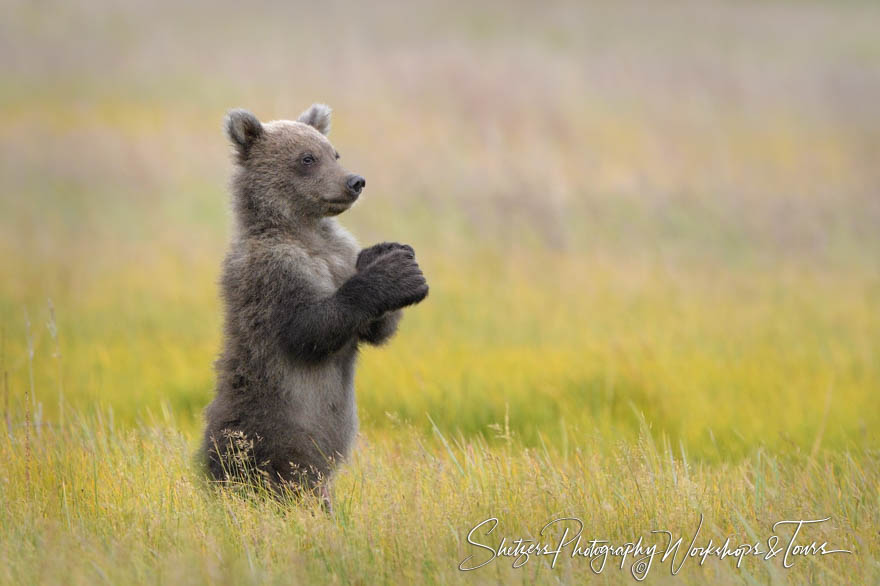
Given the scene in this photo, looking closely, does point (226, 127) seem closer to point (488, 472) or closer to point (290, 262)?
point (290, 262)

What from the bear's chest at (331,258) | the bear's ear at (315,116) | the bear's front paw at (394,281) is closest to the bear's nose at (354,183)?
the bear's chest at (331,258)

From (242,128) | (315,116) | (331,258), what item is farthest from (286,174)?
(315,116)

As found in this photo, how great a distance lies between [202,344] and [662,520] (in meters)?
6.26

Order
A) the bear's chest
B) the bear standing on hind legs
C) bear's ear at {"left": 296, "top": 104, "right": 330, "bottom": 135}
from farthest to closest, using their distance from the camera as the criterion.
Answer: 1. bear's ear at {"left": 296, "top": 104, "right": 330, "bottom": 135}
2. the bear's chest
3. the bear standing on hind legs

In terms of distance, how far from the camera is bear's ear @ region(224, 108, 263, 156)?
217 inches

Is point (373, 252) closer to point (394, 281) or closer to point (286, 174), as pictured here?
point (394, 281)

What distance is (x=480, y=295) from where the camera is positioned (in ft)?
34.9

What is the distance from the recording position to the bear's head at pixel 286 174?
549cm

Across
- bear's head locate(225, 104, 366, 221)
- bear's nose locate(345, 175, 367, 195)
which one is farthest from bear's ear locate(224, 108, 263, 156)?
bear's nose locate(345, 175, 367, 195)

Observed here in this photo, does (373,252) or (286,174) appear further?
(286,174)

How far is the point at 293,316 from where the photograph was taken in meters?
5.00

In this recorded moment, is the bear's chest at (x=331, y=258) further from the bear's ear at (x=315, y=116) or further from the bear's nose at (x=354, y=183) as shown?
the bear's ear at (x=315, y=116)

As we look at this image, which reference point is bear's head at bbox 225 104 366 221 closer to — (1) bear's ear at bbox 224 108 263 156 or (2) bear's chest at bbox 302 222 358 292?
(1) bear's ear at bbox 224 108 263 156

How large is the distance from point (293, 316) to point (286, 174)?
3.15 feet
